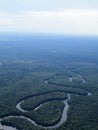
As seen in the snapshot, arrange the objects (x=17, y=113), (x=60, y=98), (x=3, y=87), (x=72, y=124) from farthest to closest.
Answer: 1. (x=3, y=87)
2. (x=60, y=98)
3. (x=17, y=113)
4. (x=72, y=124)

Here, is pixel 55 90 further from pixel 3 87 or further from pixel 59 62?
pixel 59 62

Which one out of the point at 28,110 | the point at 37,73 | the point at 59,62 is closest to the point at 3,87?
the point at 28,110

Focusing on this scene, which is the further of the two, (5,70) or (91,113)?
(5,70)

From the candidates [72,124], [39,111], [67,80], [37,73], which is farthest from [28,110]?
[37,73]

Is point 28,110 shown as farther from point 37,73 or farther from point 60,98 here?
point 37,73

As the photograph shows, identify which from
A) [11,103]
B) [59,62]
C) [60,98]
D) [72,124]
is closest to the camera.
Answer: [72,124]

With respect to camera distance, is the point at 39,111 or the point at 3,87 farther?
the point at 3,87

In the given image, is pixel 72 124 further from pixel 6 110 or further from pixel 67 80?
pixel 67 80

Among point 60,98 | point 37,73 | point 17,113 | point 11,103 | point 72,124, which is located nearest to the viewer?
point 72,124

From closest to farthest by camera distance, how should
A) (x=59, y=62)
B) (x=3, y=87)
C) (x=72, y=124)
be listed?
1. (x=72, y=124)
2. (x=3, y=87)
3. (x=59, y=62)
